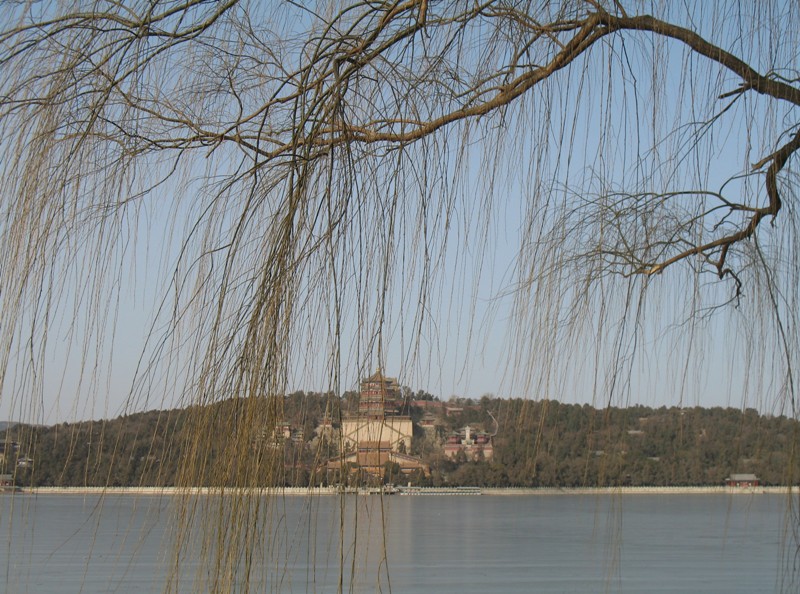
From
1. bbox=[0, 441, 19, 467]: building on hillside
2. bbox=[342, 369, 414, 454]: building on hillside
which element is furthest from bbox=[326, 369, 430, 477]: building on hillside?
bbox=[0, 441, 19, 467]: building on hillside

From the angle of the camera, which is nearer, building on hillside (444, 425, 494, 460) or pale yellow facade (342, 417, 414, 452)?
pale yellow facade (342, 417, 414, 452)

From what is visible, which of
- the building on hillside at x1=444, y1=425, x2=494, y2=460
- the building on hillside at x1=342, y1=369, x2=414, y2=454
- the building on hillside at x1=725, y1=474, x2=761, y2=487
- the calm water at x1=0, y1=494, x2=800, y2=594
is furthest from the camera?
the building on hillside at x1=444, y1=425, x2=494, y2=460

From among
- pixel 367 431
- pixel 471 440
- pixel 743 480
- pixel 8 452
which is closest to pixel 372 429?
pixel 367 431

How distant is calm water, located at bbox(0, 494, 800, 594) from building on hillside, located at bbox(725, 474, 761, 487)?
61 millimetres

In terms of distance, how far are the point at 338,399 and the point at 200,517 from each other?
1.11 feet

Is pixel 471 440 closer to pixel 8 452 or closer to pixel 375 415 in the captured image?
pixel 8 452

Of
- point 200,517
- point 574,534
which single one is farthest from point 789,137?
point 574,534

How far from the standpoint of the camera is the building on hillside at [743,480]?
7.15ft

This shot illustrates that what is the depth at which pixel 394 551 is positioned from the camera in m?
26.3

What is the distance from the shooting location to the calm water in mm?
1462

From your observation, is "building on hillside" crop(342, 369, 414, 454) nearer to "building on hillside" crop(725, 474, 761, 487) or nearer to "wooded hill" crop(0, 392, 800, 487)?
"wooded hill" crop(0, 392, 800, 487)

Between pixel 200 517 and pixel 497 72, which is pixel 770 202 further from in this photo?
pixel 200 517

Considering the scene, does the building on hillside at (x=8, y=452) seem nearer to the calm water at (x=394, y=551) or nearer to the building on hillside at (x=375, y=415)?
the calm water at (x=394, y=551)

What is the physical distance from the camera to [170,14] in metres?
1.80
